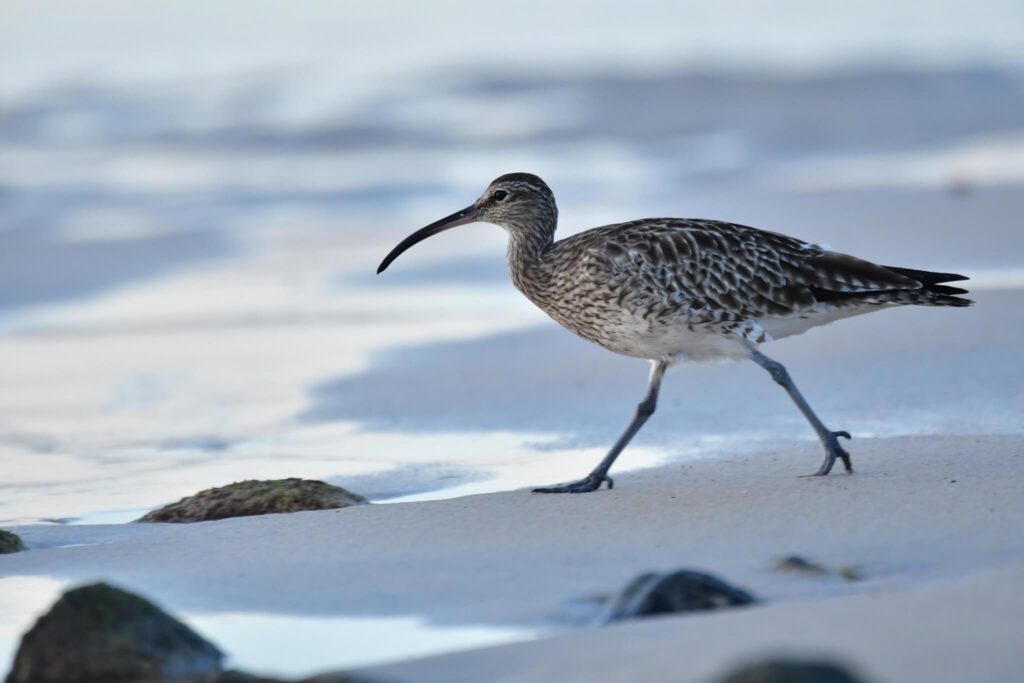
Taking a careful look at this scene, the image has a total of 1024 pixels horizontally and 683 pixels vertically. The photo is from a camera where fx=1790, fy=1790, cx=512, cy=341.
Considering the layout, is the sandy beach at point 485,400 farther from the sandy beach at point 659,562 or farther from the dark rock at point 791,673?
the dark rock at point 791,673

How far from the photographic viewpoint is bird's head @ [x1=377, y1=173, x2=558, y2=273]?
9.59 m

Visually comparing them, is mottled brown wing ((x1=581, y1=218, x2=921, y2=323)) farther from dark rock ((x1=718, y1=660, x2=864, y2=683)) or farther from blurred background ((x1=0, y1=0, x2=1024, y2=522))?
dark rock ((x1=718, y1=660, x2=864, y2=683))

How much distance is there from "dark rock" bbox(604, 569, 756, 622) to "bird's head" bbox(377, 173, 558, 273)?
374cm

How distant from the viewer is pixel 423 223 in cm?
1880

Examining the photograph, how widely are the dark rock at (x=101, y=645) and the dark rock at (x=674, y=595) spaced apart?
4.54 ft

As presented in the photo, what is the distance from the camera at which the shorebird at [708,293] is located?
842 centimetres

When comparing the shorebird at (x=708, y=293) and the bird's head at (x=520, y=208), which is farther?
the bird's head at (x=520, y=208)

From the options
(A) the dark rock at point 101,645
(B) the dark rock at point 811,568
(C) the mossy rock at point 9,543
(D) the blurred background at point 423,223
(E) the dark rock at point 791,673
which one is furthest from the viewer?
(D) the blurred background at point 423,223

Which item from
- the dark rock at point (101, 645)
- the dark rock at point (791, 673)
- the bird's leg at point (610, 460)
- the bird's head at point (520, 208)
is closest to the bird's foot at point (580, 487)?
the bird's leg at point (610, 460)

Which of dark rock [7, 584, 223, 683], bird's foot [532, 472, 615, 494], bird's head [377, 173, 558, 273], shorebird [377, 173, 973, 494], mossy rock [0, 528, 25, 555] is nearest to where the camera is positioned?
dark rock [7, 584, 223, 683]

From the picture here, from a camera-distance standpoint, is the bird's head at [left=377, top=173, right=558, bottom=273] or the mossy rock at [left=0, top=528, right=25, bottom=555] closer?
the mossy rock at [left=0, top=528, right=25, bottom=555]

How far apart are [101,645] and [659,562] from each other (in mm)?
2214

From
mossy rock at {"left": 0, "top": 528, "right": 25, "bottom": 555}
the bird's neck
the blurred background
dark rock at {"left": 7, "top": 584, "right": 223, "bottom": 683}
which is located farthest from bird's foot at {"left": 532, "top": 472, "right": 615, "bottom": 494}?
dark rock at {"left": 7, "top": 584, "right": 223, "bottom": 683}

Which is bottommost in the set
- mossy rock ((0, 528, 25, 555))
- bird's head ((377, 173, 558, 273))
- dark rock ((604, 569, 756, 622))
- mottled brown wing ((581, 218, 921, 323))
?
dark rock ((604, 569, 756, 622))
